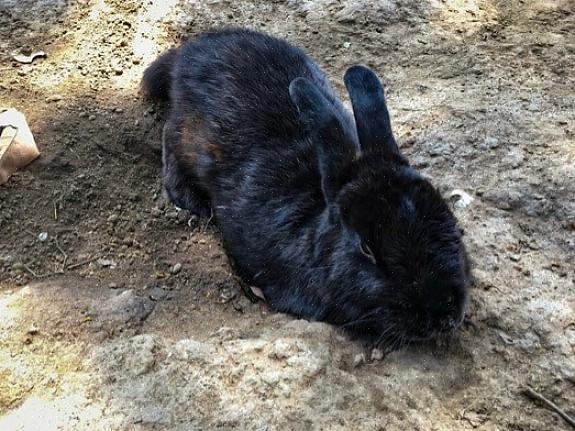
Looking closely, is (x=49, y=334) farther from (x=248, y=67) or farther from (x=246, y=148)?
(x=248, y=67)

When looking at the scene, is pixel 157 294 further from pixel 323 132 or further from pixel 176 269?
pixel 323 132

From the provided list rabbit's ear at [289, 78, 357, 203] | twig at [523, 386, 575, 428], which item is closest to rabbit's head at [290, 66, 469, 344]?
rabbit's ear at [289, 78, 357, 203]

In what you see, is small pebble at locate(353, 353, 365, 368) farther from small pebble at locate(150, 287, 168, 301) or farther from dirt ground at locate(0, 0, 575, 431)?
small pebble at locate(150, 287, 168, 301)

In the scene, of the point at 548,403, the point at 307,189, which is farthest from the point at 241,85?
the point at 548,403

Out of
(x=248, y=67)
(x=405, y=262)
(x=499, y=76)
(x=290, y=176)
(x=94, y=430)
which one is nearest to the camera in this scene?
(x=94, y=430)

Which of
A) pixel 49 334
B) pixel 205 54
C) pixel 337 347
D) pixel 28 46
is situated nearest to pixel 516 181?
pixel 337 347
